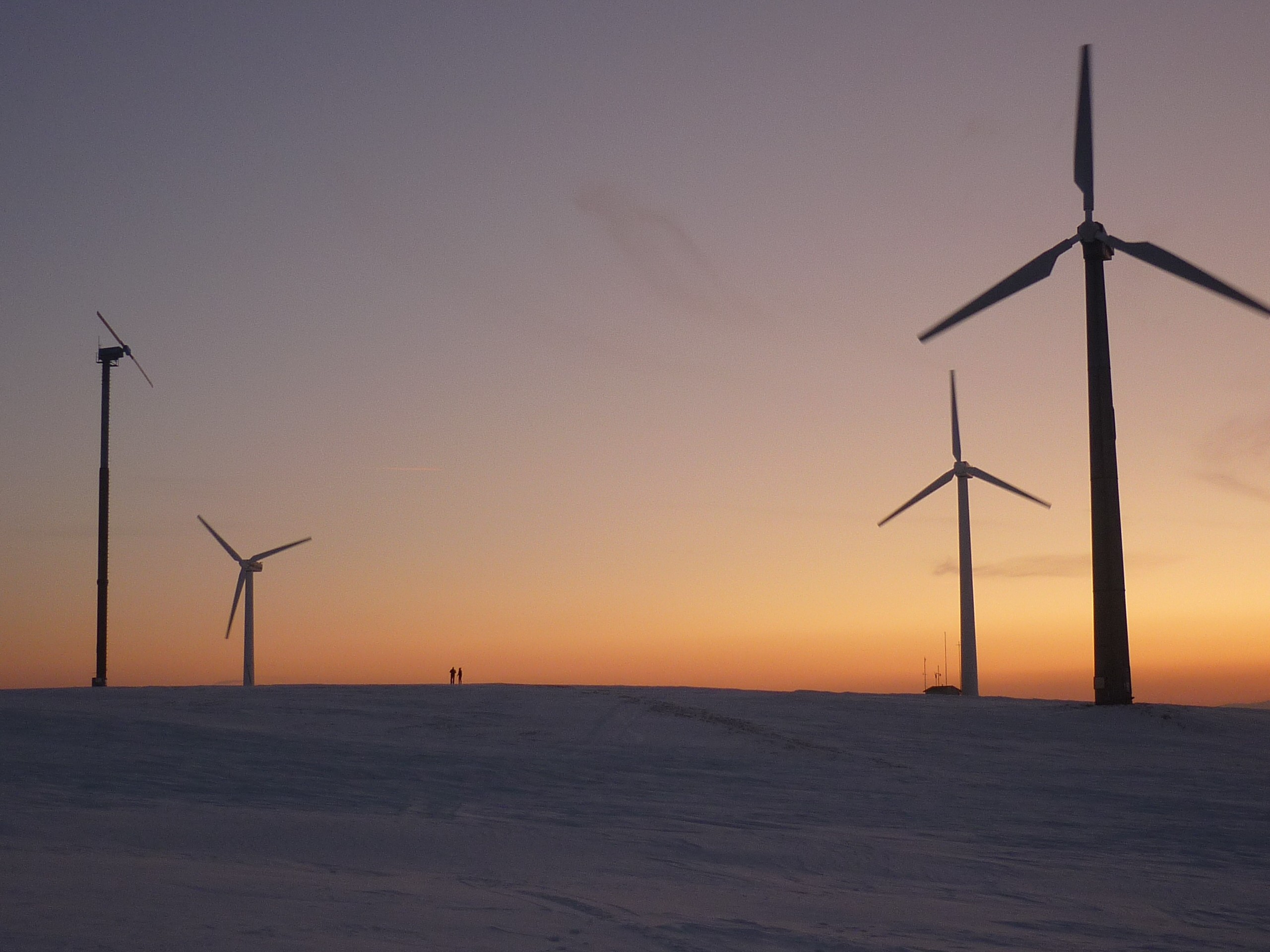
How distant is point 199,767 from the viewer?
22016mm

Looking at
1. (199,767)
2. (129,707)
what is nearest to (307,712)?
(129,707)

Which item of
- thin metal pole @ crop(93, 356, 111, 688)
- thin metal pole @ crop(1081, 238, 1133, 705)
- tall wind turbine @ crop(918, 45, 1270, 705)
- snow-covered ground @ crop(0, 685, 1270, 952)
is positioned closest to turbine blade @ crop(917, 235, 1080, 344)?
tall wind turbine @ crop(918, 45, 1270, 705)

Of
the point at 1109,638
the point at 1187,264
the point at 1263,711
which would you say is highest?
the point at 1187,264

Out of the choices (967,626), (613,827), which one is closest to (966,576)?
(967,626)

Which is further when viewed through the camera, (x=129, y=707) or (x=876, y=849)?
(x=129, y=707)

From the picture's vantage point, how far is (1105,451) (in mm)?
41094

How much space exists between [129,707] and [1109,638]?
104ft

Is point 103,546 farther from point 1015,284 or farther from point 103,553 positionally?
point 1015,284

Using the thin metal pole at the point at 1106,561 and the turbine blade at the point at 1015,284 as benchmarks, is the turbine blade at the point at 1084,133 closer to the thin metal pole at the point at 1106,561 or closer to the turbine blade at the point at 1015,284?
the turbine blade at the point at 1015,284

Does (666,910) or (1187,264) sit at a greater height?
(1187,264)

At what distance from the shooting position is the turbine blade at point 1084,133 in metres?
47.7

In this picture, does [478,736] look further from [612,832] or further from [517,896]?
[517,896]

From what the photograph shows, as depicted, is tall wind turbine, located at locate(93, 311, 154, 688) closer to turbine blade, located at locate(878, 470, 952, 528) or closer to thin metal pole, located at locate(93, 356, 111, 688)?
thin metal pole, located at locate(93, 356, 111, 688)

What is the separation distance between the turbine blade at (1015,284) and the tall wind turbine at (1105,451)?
0.06 meters
